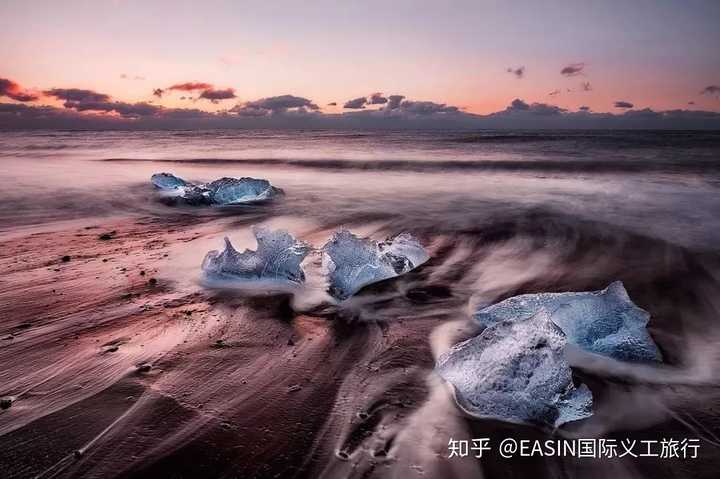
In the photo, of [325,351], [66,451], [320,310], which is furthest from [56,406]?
[320,310]

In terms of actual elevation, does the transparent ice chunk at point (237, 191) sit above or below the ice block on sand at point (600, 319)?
above

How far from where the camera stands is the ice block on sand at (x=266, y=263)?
4.47 metres

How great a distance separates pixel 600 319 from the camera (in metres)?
3.30

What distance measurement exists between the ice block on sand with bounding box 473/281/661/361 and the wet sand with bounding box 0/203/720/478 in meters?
0.17

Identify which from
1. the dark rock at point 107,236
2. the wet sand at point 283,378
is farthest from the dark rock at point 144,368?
the dark rock at point 107,236

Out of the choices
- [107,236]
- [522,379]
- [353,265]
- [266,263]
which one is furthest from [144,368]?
[107,236]

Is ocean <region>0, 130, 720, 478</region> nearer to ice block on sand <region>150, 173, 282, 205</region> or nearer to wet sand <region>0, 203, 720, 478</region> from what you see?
wet sand <region>0, 203, 720, 478</region>

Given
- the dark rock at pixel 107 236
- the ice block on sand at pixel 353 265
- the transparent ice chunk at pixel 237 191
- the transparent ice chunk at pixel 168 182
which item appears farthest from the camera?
the transparent ice chunk at pixel 168 182

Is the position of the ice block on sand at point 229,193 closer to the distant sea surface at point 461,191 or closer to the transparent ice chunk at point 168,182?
the distant sea surface at point 461,191

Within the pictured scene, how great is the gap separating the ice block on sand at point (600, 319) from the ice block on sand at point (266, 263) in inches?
77.8

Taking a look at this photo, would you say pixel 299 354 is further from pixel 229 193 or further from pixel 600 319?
pixel 229 193

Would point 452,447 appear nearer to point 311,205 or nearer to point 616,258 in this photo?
point 616,258

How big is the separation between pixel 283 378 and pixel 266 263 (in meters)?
1.87

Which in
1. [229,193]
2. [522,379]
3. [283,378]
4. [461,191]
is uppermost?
[229,193]
